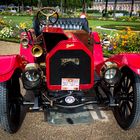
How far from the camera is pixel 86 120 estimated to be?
16.7ft

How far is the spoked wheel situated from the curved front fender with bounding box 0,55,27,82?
5.39ft

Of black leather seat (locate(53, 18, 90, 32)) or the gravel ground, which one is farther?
black leather seat (locate(53, 18, 90, 32))

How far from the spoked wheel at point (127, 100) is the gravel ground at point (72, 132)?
0.48ft

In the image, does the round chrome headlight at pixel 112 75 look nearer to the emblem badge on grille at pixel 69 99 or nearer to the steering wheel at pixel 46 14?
the emblem badge on grille at pixel 69 99

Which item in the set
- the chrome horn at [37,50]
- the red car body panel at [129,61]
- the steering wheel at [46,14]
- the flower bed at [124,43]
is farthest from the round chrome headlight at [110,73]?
the flower bed at [124,43]

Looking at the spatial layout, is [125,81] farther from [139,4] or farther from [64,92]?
[139,4]

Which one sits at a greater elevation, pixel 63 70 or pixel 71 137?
pixel 63 70

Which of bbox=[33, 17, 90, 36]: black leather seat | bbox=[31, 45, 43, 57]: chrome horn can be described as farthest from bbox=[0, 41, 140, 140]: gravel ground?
bbox=[33, 17, 90, 36]: black leather seat

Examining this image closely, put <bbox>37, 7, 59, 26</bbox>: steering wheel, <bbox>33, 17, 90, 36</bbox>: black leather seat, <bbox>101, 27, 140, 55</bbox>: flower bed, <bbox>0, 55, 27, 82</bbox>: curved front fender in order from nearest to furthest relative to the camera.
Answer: <bbox>0, 55, 27, 82</bbox>: curved front fender → <bbox>37, 7, 59, 26</bbox>: steering wheel → <bbox>33, 17, 90, 36</bbox>: black leather seat → <bbox>101, 27, 140, 55</bbox>: flower bed

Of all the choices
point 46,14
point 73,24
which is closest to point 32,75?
point 46,14

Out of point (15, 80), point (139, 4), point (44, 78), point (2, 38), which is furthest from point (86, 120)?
point (139, 4)

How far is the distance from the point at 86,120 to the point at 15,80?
1.38 meters

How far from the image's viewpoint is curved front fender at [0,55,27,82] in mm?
4214

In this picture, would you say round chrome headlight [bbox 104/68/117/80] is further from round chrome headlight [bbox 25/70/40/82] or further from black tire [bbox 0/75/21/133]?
black tire [bbox 0/75/21/133]
